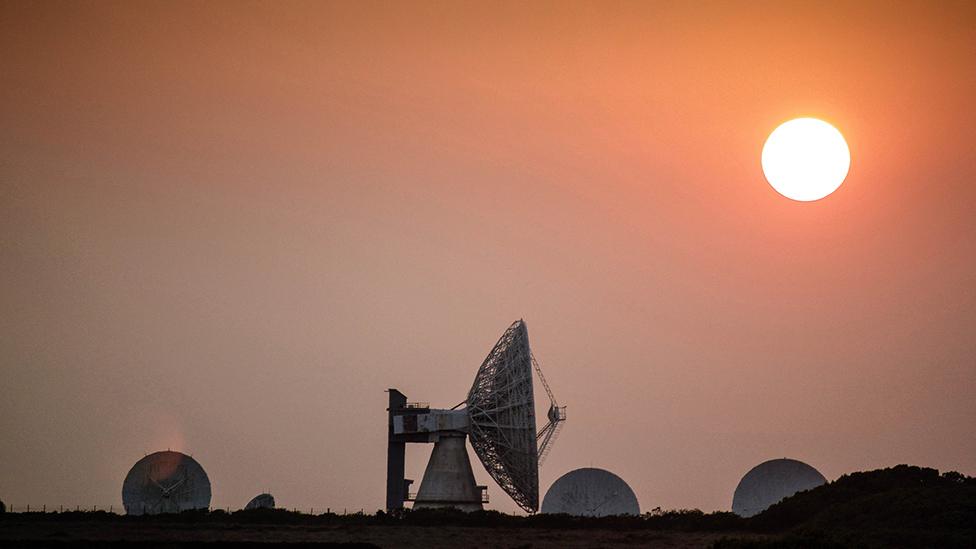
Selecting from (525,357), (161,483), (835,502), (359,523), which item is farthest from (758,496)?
(161,483)

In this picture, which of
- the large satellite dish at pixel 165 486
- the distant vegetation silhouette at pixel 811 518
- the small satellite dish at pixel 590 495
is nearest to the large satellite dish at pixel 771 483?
the distant vegetation silhouette at pixel 811 518

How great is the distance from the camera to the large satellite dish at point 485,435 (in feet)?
291

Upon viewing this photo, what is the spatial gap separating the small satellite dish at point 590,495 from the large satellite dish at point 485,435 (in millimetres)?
8001

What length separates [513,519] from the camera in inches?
3620

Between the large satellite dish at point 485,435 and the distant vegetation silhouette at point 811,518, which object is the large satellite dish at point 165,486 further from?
the large satellite dish at point 485,435

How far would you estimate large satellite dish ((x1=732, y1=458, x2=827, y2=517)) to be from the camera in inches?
3814

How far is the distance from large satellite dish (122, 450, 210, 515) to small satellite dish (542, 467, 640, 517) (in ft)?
92.6

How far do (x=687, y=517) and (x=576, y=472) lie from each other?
10.9m

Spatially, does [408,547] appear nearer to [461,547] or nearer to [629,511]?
[461,547]

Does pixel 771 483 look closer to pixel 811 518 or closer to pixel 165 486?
pixel 811 518

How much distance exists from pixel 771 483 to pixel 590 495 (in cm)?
1417

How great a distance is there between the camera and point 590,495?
98.1 metres

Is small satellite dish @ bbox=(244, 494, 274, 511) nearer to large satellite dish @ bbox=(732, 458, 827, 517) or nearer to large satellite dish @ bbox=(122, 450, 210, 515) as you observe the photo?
large satellite dish @ bbox=(122, 450, 210, 515)

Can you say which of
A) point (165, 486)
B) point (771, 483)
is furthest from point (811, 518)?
point (165, 486)
